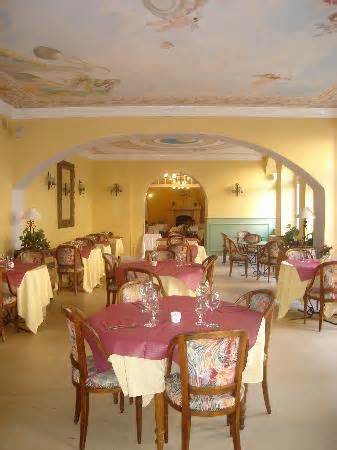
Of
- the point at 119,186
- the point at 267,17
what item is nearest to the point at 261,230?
the point at 119,186

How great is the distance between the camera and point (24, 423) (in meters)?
3.43

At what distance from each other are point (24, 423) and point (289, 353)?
301 centimetres

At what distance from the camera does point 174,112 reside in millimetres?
7582

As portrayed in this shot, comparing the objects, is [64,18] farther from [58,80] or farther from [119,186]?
[119,186]

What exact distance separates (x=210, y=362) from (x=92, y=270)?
6376mm

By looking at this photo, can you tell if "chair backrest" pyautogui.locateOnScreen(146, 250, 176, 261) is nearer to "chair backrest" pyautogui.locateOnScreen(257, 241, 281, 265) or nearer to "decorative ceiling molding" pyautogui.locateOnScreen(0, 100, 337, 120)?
"decorative ceiling molding" pyautogui.locateOnScreen(0, 100, 337, 120)

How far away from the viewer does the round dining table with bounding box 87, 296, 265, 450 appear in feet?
9.66

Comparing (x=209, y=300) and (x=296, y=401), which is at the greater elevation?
(x=209, y=300)

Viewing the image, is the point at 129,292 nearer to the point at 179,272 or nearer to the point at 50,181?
the point at 179,272

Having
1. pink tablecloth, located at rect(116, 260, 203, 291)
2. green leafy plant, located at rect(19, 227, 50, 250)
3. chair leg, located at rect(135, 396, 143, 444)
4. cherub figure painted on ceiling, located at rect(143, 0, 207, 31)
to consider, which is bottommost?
chair leg, located at rect(135, 396, 143, 444)

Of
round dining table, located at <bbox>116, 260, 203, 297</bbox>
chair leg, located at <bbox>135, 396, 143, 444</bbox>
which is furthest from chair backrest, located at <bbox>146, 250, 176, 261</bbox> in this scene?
chair leg, located at <bbox>135, 396, 143, 444</bbox>

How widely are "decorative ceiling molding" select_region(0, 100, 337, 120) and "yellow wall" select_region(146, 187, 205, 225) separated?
15.2m

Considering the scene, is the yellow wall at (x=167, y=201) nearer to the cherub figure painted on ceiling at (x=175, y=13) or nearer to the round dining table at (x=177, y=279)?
the round dining table at (x=177, y=279)
